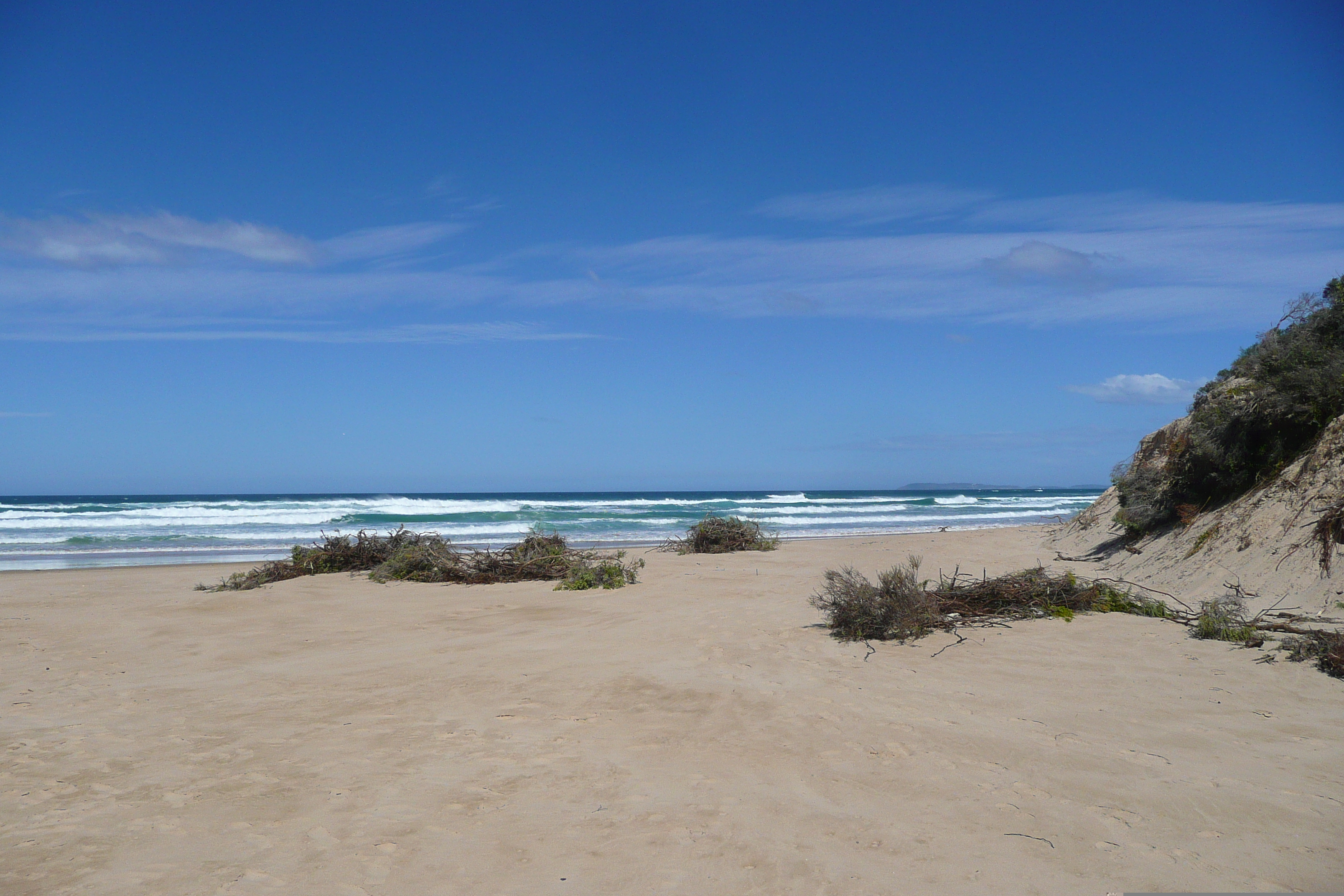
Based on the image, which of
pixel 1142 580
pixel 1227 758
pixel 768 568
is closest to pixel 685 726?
pixel 1227 758

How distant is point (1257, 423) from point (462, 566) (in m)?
11.6

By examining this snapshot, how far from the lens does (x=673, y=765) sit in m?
4.35

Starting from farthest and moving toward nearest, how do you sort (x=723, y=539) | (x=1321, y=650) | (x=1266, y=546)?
(x=723, y=539) → (x=1266, y=546) → (x=1321, y=650)

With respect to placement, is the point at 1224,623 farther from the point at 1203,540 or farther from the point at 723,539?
the point at 723,539

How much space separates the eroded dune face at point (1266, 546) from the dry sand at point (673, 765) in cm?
123

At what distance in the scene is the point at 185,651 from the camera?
24.8 ft

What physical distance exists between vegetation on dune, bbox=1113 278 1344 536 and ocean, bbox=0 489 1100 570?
8.41m

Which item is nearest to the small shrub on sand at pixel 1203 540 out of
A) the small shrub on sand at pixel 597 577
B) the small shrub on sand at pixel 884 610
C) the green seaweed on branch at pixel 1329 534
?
the green seaweed on branch at pixel 1329 534

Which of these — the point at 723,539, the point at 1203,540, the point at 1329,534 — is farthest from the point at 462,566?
the point at 1329,534

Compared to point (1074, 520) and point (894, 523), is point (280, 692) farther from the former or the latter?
point (894, 523)

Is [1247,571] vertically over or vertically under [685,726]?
over

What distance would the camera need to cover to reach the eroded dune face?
7199mm

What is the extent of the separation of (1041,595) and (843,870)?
5.87 m

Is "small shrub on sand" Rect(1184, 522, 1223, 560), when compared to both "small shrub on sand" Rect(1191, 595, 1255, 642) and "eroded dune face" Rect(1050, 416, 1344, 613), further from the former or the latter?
"small shrub on sand" Rect(1191, 595, 1255, 642)
